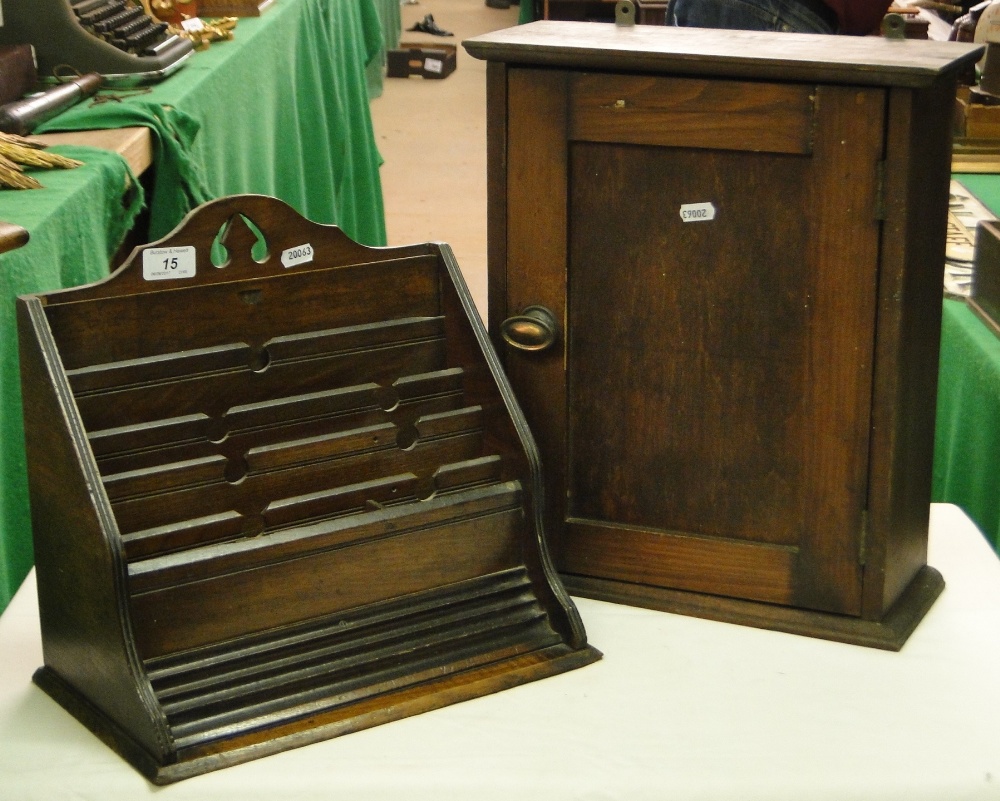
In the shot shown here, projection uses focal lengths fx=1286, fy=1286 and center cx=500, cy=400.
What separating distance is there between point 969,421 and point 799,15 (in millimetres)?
822

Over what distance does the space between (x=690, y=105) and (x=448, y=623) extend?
18.6 inches

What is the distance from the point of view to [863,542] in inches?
43.7

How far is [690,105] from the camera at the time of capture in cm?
106

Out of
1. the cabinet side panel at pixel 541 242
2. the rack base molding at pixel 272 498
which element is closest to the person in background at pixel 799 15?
the cabinet side panel at pixel 541 242

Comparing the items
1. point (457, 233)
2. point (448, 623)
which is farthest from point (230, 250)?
point (457, 233)

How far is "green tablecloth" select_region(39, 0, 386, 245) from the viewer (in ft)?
7.02

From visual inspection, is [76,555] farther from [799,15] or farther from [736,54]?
[799,15]

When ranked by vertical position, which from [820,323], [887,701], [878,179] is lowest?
[887,701]

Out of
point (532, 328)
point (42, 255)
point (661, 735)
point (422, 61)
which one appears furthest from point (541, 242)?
point (422, 61)

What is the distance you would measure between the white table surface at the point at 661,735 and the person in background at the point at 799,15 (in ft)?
4.36

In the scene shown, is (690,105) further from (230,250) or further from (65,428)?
(65,428)

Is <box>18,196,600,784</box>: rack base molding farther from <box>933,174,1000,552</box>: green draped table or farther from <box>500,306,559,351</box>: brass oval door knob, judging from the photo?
<box>933,174,1000,552</box>: green draped table

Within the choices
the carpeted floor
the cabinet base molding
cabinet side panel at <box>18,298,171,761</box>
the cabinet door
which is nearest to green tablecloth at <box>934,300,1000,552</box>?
the cabinet base molding

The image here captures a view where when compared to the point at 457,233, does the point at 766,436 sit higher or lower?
higher
